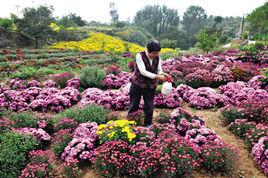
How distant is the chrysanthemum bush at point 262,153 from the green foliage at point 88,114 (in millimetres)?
3064

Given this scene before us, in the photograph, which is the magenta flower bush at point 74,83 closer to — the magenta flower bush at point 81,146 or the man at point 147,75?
the magenta flower bush at point 81,146

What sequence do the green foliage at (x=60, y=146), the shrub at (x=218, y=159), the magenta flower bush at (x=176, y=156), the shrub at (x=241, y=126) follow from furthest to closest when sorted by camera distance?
the shrub at (x=241, y=126)
the green foliage at (x=60, y=146)
the shrub at (x=218, y=159)
the magenta flower bush at (x=176, y=156)

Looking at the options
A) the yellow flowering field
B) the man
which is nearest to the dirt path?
the man

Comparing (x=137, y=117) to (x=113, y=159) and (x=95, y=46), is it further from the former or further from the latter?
(x=95, y=46)

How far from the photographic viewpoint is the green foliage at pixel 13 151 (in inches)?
164

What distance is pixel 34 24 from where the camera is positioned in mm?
23125

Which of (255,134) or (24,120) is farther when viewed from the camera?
(24,120)

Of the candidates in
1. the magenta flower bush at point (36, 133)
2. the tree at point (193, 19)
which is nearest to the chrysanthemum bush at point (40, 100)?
the magenta flower bush at point (36, 133)

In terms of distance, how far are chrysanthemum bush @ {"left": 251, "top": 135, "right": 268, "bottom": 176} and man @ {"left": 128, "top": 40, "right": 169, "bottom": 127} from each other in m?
1.92

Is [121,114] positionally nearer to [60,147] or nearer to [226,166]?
[60,147]

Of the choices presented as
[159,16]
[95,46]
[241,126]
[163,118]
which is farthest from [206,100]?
[159,16]

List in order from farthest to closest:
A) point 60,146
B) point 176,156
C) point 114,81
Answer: point 114,81
point 60,146
point 176,156

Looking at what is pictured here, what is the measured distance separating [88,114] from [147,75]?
2.04 meters

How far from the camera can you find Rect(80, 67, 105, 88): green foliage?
30.5ft
